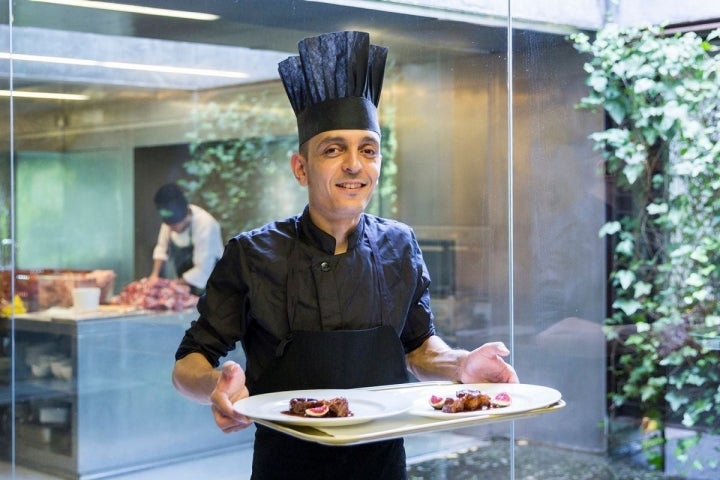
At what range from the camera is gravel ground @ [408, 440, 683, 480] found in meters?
3.90

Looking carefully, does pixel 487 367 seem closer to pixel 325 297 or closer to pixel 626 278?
pixel 325 297

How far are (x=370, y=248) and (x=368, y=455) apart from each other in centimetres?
36

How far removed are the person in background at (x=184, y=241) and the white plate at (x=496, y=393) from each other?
3341 millimetres

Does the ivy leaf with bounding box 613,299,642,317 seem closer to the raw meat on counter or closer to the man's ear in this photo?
the raw meat on counter

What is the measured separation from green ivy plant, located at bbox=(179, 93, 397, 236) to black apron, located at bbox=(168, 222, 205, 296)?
0.68 metres

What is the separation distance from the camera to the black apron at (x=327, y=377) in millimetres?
1787

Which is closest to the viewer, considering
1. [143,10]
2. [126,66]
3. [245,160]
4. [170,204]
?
[143,10]

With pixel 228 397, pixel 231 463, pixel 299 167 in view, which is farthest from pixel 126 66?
pixel 228 397

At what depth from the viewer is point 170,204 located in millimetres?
5199

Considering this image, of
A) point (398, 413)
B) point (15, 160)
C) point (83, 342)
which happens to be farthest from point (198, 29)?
point (398, 413)

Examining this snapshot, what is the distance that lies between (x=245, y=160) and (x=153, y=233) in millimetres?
1195

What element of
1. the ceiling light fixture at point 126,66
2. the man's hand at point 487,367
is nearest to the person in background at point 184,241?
the ceiling light fixture at point 126,66

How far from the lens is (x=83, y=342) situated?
163 inches

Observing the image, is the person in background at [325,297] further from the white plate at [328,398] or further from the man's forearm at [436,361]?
the white plate at [328,398]
